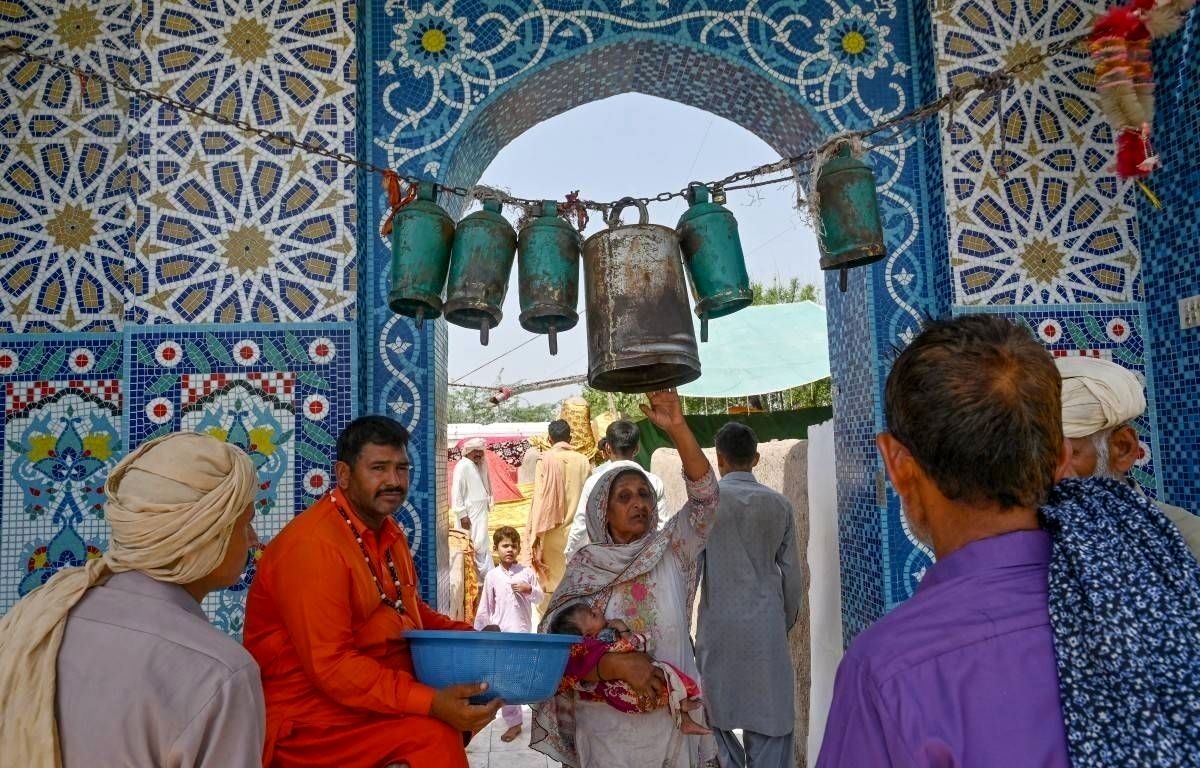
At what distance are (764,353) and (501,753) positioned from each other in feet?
23.6

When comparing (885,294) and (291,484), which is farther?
(885,294)

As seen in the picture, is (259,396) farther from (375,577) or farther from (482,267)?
(482,267)

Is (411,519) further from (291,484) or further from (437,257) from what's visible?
(437,257)

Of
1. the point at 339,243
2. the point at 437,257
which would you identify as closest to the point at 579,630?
the point at 437,257

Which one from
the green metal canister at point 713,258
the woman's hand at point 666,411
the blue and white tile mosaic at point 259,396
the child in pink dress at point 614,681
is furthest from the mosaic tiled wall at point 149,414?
the green metal canister at point 713,258

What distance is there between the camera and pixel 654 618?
11.1ft

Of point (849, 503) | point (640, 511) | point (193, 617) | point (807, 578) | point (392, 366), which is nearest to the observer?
point (193, 617)

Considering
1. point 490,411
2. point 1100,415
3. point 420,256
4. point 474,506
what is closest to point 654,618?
point 420,256

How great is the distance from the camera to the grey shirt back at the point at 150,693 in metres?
1.71

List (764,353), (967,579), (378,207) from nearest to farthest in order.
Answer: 1. (967,579)
2. (378,207)
3. (764,353)

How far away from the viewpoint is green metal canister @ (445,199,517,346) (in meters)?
2.94

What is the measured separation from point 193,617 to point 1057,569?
5.18 feet

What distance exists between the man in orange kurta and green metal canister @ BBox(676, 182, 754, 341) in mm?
1393

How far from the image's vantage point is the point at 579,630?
3.31 metres
